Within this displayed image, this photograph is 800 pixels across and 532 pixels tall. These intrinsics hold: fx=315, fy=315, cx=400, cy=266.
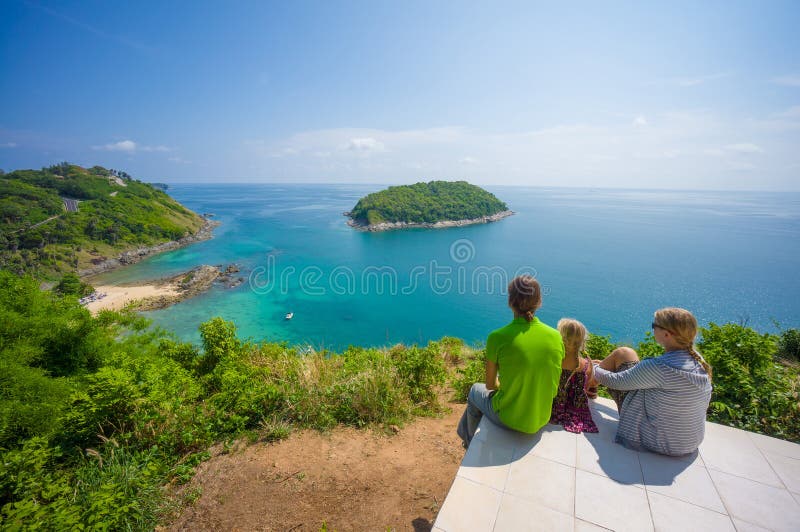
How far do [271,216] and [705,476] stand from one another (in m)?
97.9

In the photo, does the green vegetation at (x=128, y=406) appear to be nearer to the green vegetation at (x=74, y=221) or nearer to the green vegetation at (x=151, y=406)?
the green vegetation at (x=151, y=406)

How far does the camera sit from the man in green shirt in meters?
2.32

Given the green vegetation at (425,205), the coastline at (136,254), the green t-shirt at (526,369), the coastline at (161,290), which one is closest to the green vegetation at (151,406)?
the green t-shirt at (526,369)

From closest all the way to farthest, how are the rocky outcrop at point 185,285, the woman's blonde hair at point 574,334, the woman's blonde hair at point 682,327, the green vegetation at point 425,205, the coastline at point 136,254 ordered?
the woman's blonde hair at point 682,327, the woman's blonde hair at point 574,334, the rocky outcrop at point 185,285, the coastline at point 136,254, the green vegetation at point 425,205

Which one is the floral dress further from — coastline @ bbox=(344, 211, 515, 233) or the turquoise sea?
coastline @ bbox=(344, 211, 515, 233)

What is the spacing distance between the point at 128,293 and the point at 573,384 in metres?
41.0

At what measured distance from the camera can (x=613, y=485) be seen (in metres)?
2.22

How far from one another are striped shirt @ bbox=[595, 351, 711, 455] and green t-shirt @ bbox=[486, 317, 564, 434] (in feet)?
2.03

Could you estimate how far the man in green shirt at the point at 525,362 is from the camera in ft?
7.62

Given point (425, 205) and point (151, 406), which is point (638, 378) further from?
point (425, 205)

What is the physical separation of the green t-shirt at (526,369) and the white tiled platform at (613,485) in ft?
0.89

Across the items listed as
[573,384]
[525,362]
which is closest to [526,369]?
[525,362]

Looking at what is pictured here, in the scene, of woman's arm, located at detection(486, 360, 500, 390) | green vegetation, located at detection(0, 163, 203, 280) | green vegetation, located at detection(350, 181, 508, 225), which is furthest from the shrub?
green vegetation, located at detection(350, 181, 508, 225)

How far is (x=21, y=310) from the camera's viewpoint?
4.93 meters
